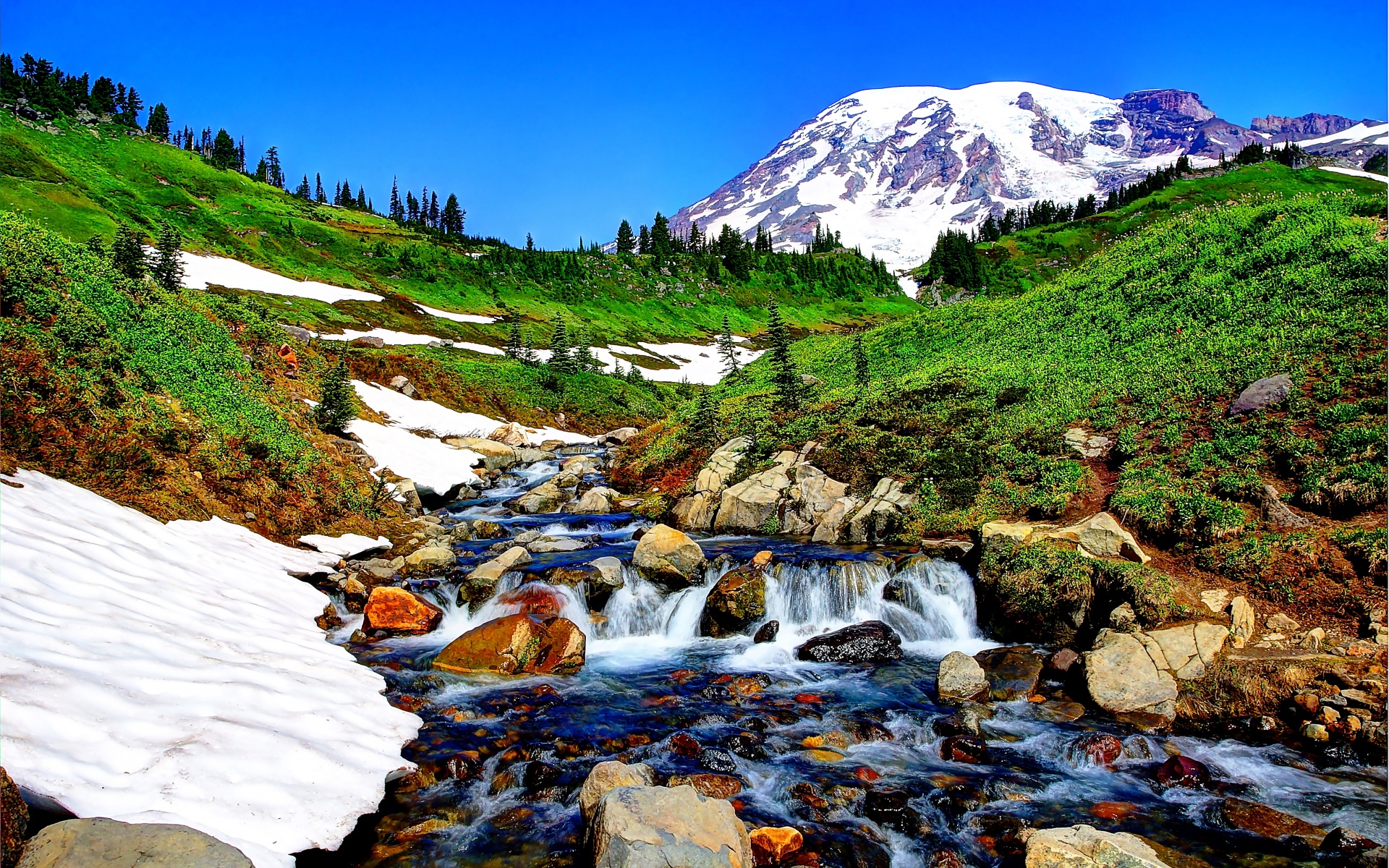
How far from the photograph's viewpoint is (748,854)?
6391mm

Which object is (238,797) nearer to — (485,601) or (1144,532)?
(485,601)

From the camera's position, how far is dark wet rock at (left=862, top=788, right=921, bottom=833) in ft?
25.0

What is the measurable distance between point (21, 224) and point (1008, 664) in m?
28.7

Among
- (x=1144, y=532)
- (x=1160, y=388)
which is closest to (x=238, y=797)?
(x=1144, y=532)

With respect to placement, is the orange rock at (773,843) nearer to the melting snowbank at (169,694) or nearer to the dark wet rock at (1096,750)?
the melting snowbank at (169,694)

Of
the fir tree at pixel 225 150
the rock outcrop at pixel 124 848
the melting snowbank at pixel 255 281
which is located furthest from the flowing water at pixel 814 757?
the fir tree at pixel 225 150

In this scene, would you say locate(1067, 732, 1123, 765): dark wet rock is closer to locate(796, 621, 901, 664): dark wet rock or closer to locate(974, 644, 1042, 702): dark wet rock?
locate(974, 644, 1042, 702): dark wet rock

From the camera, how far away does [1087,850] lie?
6.25 meters

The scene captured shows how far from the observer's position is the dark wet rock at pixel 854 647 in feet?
41.5

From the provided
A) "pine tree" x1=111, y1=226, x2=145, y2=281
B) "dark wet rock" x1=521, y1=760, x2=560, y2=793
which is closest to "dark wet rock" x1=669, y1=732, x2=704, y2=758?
"dark wet rock" x1=521, y1=760, x2=560, y2=793

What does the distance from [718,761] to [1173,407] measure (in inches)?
706

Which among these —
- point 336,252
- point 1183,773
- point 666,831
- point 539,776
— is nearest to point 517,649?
point 539,776

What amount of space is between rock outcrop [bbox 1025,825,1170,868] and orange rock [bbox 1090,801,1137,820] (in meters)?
1.07

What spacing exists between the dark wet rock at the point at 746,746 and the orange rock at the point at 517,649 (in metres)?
3.97
